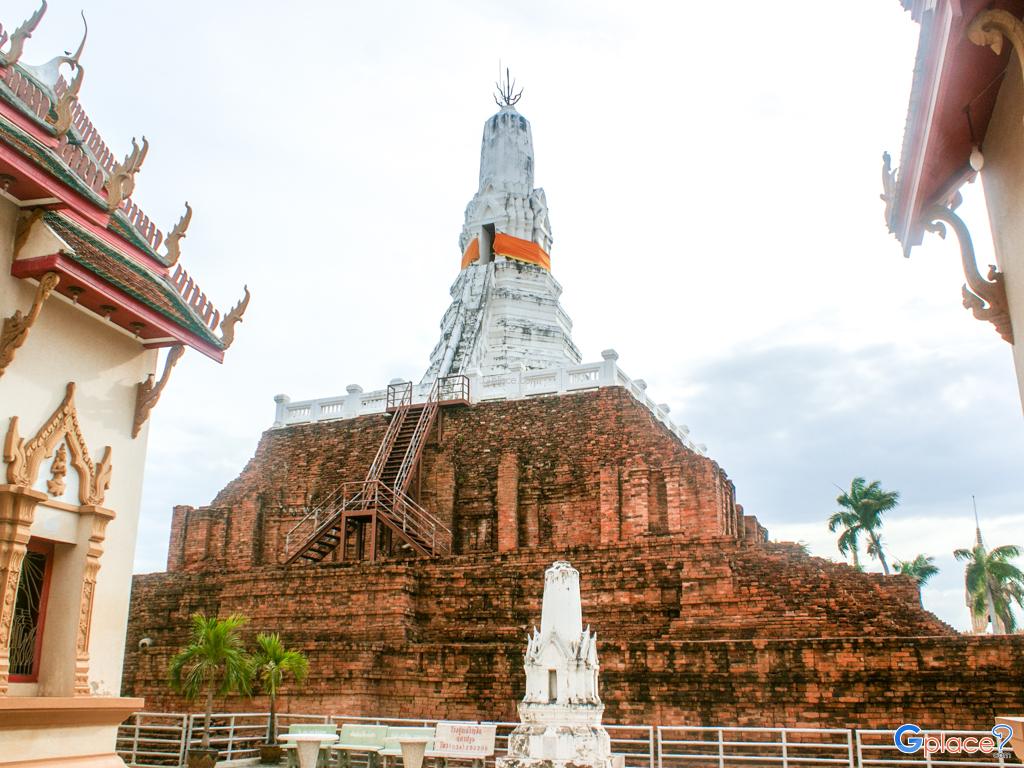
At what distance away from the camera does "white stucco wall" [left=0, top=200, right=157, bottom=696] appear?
6.66 meters

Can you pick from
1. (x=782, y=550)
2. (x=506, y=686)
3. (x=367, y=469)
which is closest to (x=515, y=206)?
(x=367, y=469)

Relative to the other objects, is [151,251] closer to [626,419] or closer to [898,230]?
[898,230]

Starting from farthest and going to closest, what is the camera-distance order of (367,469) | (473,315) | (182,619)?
(473,315), (367,469), (182,619)

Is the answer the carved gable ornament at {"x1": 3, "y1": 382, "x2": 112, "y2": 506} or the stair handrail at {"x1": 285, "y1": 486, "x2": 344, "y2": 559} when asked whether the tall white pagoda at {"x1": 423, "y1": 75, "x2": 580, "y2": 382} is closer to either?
the stair handrail at {"x1": 285, "y1": 486, "x2": 344, "y2": 559}

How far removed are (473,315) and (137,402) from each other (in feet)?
67.6

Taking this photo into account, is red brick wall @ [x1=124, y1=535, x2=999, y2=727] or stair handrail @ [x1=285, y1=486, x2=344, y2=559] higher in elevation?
stair handrail @ [x1=285, y1=486, x2=344, y2=559]

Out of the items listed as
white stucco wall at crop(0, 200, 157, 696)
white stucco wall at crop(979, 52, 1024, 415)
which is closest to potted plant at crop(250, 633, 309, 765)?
white stucco wall at crop(0, 200, 157, 696)

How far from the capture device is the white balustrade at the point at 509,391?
22828mm

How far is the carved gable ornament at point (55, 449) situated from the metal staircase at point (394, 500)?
42.1 ft

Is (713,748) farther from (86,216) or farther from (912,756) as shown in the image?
(86,216)

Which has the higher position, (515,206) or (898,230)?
(515,206)

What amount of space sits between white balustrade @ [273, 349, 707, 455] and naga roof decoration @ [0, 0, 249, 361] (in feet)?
49.7

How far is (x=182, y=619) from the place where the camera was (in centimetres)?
1972

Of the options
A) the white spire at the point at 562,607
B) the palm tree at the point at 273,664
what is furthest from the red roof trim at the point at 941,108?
the palm tree at the point at 273,664
